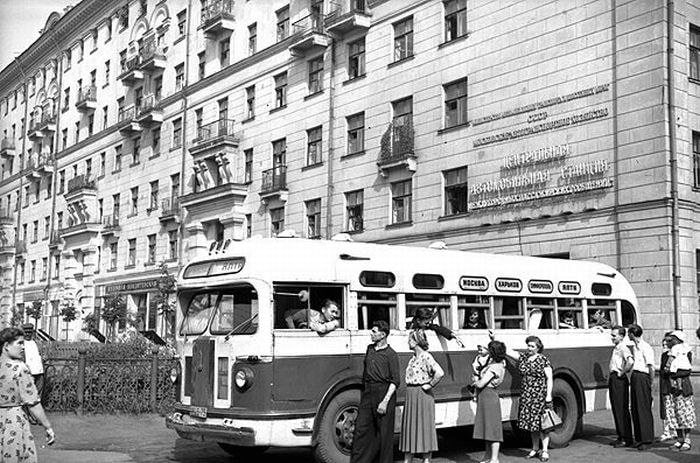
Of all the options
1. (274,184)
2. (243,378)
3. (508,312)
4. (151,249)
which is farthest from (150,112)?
(243,378)

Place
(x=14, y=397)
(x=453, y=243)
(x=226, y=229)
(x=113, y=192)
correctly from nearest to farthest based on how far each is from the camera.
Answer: (x=14, y=397) → (x=453, y=243) → (x=226, y=229) → (x=113, y=192)

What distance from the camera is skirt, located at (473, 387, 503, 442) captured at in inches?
426

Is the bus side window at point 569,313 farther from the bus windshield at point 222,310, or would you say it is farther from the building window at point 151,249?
the building window at point 151,249

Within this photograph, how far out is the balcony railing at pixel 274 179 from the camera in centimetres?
3553

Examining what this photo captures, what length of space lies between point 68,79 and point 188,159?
834 inches

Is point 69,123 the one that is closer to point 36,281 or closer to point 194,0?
point 36,281

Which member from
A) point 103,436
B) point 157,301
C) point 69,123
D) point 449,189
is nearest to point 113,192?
point 69,123

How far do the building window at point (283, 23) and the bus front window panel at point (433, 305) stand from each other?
27.0 meters

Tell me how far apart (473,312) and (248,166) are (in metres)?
27.6

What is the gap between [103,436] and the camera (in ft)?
45.6

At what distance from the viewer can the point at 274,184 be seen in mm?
36094

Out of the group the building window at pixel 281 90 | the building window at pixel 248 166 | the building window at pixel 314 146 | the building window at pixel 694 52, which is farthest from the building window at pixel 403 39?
the building window at pixel 248 166

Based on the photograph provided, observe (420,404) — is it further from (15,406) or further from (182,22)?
(182,22)

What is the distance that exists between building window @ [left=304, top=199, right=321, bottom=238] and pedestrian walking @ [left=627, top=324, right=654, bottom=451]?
70.3ft
